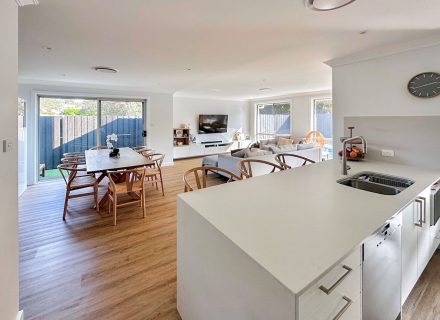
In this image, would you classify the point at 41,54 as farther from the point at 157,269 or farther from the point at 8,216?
the point at 157,269

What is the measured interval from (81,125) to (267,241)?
20.7 feet

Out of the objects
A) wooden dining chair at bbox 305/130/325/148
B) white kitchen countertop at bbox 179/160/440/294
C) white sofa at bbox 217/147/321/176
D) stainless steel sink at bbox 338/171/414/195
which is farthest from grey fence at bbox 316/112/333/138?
white kitchen countertop at bbox 179/160/440/294

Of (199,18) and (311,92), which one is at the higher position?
(311,92)

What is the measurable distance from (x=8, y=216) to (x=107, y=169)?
174 cm

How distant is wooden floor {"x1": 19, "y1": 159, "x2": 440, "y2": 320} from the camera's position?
170 centimetres

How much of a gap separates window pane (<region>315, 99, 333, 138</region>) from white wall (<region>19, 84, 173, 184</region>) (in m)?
4.72

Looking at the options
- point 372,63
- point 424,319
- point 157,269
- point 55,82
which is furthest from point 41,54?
point 424,319

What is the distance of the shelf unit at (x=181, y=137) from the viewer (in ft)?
27.9

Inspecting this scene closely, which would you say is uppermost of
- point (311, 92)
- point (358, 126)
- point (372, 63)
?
point (311, 92)

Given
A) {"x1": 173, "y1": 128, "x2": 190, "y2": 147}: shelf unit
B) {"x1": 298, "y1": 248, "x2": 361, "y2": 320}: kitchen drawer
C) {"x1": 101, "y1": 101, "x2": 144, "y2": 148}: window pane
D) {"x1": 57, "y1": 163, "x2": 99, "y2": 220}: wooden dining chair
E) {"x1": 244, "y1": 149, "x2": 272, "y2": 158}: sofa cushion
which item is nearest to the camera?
{"x1": 298, "y1": 248, "x2": 361, "y2": 320}: kitchen drawer

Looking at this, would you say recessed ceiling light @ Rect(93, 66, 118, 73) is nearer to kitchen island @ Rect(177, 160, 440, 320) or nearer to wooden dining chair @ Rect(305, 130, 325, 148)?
kitchen island @ Rect(177, 160, 440, 320)

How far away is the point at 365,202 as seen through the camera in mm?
1396

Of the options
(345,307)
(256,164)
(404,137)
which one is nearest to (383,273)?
(345,307)

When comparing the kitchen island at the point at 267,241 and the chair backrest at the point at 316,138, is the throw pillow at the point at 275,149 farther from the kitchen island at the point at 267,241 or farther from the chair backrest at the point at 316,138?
the kitchen island at the point at 267,241
